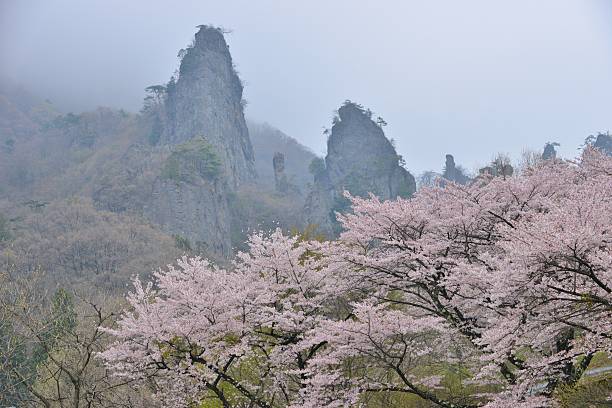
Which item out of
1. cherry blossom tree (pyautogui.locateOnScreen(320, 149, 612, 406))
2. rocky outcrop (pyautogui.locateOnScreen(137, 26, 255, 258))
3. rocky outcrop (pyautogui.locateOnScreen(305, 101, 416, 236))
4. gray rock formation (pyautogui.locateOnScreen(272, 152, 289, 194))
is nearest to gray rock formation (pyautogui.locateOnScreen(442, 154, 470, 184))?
rocky outcrop (pyautogui.locateOnScreen(305, 101, 416, 236))

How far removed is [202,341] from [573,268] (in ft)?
20.3

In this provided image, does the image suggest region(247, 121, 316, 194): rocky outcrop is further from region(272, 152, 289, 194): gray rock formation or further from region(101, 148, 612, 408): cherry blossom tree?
region(101, 148, 612, 408): cherry blossom tree

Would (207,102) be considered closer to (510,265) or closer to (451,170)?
(451,170)

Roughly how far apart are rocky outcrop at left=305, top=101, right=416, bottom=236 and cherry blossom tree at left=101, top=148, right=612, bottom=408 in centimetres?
6805

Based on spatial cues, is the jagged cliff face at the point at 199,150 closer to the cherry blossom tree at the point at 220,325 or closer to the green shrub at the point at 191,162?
the green shrub at the point at 191,162

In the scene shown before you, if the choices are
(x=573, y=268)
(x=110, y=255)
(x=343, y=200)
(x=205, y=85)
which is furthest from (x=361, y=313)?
(x=205, y=85)

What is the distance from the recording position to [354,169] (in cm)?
8838

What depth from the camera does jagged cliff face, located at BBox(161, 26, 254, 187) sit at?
4013 inches

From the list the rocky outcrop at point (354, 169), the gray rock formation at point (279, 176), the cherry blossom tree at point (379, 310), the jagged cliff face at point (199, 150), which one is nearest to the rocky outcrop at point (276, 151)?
the gray rock formation at point (279, 176)

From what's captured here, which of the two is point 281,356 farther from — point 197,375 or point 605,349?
point 605,349

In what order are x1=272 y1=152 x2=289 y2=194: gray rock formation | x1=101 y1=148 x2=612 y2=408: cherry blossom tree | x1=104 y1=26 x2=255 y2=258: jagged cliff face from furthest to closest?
x1=272 y1=152 x2=289 y2=194: gray rock formation → x1=104 y1=26 x2=255 y2=258: jagged cliff face → x1=101 y1=148 x2=612 y2=408: cherry blossom tree

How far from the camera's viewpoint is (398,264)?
33.2 feet

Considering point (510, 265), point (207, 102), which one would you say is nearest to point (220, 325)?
point (510, 265)

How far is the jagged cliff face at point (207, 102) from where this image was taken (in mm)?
101938
